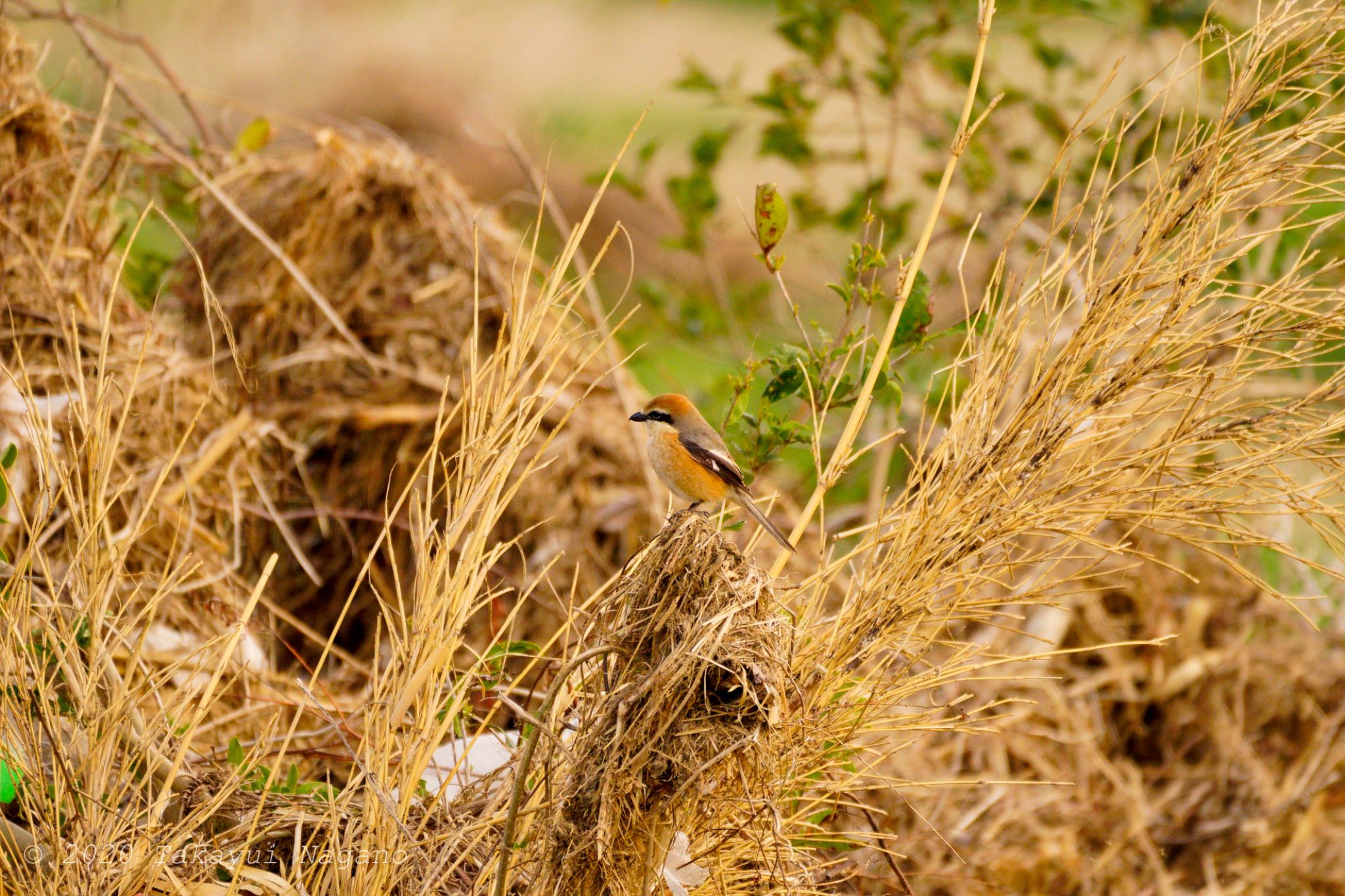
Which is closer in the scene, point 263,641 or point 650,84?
point 263,641

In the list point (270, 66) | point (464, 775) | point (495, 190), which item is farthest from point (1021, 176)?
point (270, 66)

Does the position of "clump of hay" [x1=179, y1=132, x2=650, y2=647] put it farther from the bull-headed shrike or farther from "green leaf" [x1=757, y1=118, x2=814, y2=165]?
"green leaf" [x1=757, y1=118, x2=814, y2=165]

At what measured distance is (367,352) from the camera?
12.1ft

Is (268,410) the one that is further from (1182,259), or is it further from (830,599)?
(1182,259)

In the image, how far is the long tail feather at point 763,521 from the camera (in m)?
1.92

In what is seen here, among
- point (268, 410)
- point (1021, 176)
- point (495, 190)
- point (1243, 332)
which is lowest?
point (495, 190)

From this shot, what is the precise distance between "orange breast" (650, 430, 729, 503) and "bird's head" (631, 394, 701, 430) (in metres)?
0.05

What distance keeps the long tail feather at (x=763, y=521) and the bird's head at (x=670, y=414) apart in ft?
1.32

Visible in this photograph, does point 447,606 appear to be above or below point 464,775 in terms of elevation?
above

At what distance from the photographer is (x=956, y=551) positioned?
1.67 m

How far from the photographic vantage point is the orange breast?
8.79 feet

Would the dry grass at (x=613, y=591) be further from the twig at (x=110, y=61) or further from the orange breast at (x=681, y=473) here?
the orange breast at (x=681, y=473)

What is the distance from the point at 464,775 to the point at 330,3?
1300 cm

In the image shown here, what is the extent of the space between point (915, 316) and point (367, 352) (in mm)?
2173
